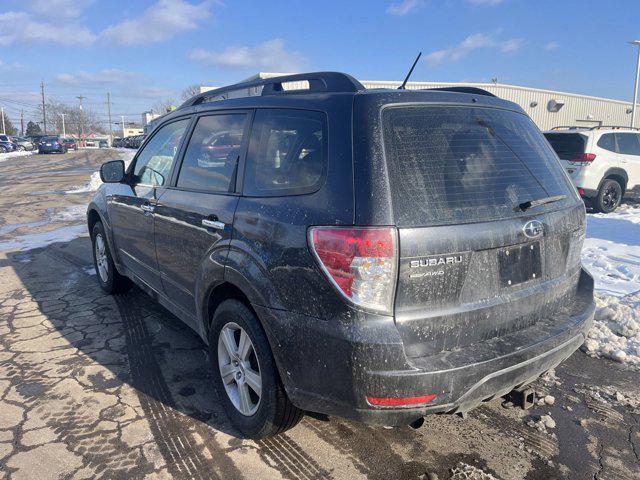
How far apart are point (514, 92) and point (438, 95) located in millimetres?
30875

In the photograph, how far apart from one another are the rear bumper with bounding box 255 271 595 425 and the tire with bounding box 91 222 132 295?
3.18 m

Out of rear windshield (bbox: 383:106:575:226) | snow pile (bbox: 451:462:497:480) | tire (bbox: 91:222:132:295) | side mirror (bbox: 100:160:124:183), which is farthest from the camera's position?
tire (bbox: 91:222:132:295)

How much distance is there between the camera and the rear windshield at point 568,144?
10.2m

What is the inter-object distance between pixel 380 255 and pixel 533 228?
2.97ft

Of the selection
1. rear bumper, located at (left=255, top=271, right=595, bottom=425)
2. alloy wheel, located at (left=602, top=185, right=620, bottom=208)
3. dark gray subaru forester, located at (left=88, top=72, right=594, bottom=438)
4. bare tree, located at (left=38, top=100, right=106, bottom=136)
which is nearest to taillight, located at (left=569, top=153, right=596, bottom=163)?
alloy wheel, located at (left=602, top=185, right=620, bottom=208)

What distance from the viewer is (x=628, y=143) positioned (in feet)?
36.1

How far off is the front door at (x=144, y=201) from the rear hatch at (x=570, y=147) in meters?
8.96

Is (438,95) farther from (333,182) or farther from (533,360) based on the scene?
(533,360)

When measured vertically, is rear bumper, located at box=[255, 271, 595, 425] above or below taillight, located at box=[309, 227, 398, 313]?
below

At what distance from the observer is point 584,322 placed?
2629 mm

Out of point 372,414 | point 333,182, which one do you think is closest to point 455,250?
point 333,182

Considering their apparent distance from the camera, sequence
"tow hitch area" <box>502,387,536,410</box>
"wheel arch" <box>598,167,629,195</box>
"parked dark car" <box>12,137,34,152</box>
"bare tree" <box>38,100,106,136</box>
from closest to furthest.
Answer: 1. "tow hitch area" <box>502,387,536,410</box>
2. "wheel arch" <box>598,167,629,195</box>
3. "parked dark car" <box>12,137,34,152</box>
4. "bare tree" <box>38,100,106,136</box>

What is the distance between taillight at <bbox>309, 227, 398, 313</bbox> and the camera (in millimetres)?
1980

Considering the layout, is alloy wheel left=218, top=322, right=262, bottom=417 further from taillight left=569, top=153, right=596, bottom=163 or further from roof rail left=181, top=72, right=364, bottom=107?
taillight left=569, top=153, right=596, bottom=163
